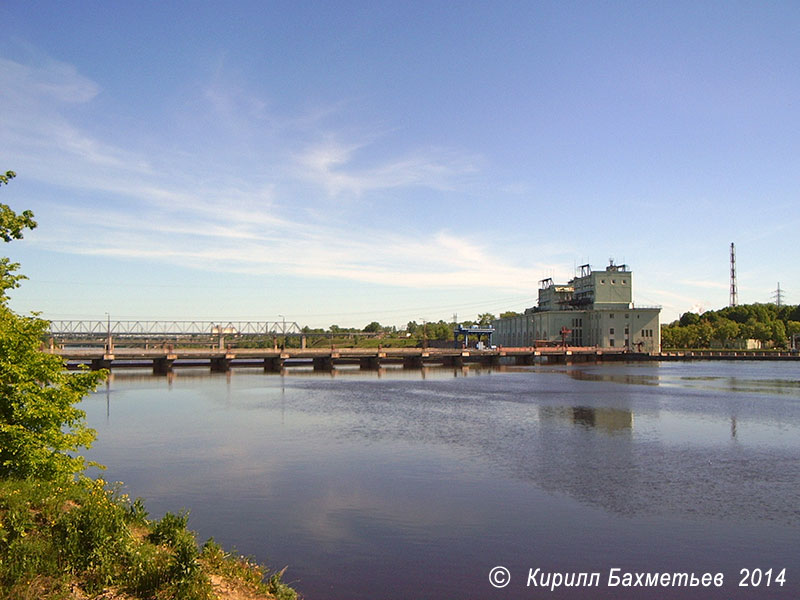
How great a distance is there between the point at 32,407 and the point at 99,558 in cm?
652

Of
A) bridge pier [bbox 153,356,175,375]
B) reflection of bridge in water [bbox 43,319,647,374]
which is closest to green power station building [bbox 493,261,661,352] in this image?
reflection of bridge in water [bbox 43,319,647,374]

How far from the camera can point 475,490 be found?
26328 millimetres

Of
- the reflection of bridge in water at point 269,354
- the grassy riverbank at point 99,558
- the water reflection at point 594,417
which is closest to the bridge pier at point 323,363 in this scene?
the reflection of bridge in water at point 269,354

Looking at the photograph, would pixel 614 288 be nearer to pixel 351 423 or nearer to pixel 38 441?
pixel 351 423

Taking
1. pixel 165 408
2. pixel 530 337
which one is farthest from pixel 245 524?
pixel 530 337

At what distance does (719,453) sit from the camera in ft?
113

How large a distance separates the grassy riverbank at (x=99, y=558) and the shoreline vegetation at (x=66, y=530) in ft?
0.07

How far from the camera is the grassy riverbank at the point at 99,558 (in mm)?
12664

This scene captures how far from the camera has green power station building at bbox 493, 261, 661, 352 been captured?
16500 cm

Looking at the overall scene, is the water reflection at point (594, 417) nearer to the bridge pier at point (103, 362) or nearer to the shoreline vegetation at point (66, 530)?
the shoreline vegetation at point (66, 530)

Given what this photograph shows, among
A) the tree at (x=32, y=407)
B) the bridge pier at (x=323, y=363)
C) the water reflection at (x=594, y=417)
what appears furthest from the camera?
the bridge pier at (x=323, y=363)

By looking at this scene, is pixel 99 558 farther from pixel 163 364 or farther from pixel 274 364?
pixel 274 364

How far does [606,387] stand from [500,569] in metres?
68.9

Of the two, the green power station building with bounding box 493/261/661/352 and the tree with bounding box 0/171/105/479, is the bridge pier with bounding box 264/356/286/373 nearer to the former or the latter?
the green power station building with bounding box 493/261/661/352
